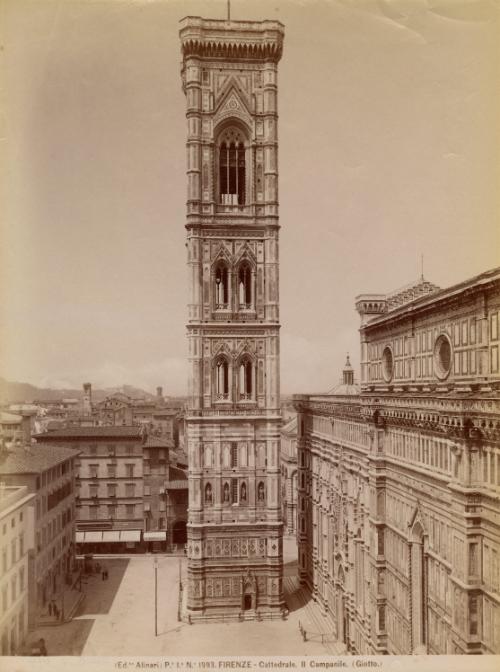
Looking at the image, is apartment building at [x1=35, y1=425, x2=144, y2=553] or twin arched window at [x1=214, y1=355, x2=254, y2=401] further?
apartment building at [x1=35, y1=425, x2=144, y2=553]

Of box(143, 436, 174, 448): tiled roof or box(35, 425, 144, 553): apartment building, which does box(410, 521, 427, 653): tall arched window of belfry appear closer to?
box(35, 425, 144, 553): apartment building

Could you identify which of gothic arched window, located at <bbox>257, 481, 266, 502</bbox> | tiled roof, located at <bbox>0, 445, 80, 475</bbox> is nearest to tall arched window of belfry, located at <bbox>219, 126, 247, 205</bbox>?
gothic arched window, located at <bbox>257, 481, 266, 502</bbox>

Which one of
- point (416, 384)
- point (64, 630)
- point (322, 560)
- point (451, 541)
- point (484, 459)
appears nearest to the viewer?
point (484, 459)

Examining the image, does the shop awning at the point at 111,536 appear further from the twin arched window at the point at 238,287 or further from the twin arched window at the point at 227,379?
the twin arched window at the point at 238,287

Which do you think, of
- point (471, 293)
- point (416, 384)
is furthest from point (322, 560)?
point (471, 293)

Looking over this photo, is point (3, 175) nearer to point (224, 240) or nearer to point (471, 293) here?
point (471, 293)

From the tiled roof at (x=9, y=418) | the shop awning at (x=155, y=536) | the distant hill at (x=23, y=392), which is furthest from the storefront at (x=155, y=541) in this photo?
the tiled roof at (x=9, y=418)

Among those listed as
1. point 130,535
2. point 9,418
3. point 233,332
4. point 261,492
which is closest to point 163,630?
point 261,492

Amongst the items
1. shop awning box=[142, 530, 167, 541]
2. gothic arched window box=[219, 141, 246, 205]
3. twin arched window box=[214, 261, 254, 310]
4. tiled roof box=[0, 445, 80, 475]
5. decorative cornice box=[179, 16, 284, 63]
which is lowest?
shop awning box=[142, 530, 167, 541]
